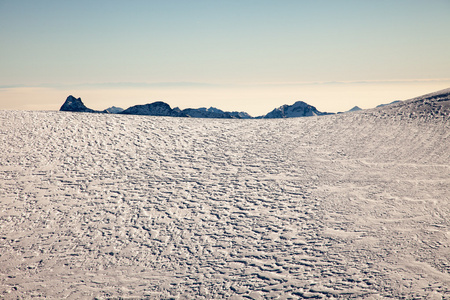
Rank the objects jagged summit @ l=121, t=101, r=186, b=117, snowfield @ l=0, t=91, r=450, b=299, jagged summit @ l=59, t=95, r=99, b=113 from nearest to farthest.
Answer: snowfield @ l=0, t=91, r=450, b=299, jagged summit @ l=121, t=101, r=186, b=117, jagged summit @ l=59, t=95, r=99, b=113

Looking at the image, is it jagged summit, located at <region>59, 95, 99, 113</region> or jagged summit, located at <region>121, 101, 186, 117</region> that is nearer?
jagged summit, located at <region>121, 101, 186, 117</region>

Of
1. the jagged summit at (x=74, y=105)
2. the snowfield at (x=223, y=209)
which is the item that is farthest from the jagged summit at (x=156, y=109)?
the snowfield at (x=223, y=209)

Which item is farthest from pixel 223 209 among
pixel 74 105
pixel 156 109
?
pixel 74 105

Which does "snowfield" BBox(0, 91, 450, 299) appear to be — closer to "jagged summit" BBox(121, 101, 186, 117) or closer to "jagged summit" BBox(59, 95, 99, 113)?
"jagged summit" BBox(121, 101, 186, 117)

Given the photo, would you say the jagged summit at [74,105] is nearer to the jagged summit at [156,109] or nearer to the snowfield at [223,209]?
the jagged summit at [156,109]

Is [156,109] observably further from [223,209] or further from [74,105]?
[223,209]

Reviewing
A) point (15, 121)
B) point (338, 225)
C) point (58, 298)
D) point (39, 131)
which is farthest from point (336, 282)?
point (15, 121)

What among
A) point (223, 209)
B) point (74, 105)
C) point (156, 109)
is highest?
point (74, 105)

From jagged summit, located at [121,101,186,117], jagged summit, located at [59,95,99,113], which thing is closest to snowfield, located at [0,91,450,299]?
jagged summit, located at [121,101,186,117]

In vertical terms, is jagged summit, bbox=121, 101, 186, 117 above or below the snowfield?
above
